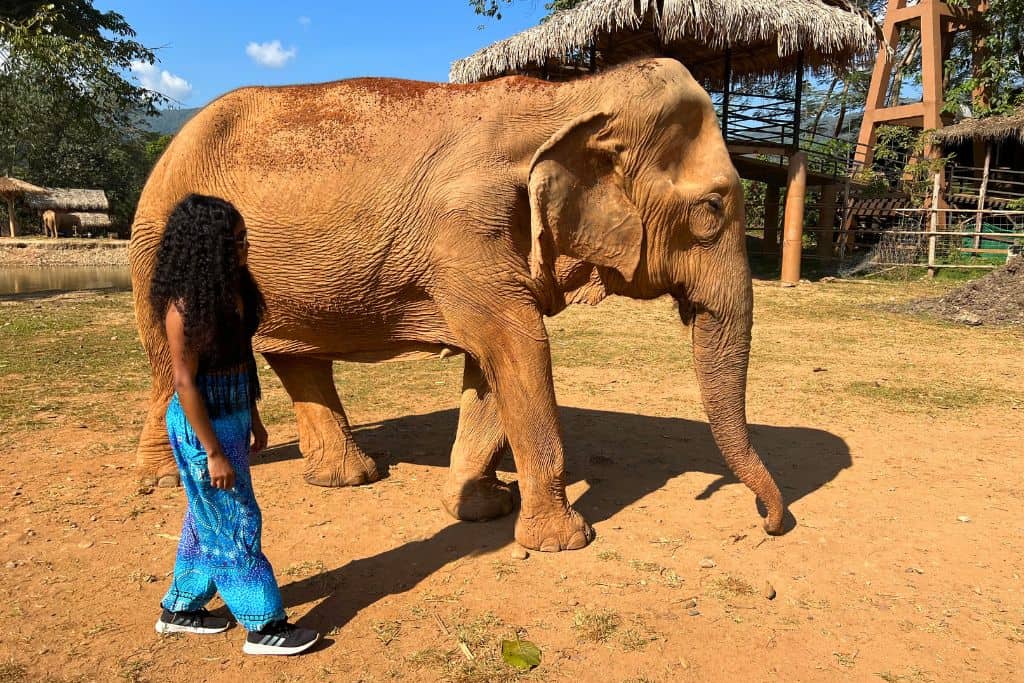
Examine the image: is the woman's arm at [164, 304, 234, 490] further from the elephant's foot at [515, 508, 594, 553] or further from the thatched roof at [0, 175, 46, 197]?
the thatched roof at [0, 175, 46, 197]

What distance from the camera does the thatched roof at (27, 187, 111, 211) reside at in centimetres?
3231

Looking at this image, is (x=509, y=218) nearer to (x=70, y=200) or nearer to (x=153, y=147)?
(x=70, y=200)

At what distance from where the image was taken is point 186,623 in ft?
9.68

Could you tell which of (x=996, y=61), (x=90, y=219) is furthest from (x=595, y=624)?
(x=90, y=219)

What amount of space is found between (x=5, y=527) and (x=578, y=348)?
22.1 feet

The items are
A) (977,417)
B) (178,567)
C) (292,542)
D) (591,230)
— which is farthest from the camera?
(977,417)

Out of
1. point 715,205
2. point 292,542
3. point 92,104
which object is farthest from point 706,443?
point 92,104

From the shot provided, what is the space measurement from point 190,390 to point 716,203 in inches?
101

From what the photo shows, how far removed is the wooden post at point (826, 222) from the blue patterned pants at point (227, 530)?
18.9m

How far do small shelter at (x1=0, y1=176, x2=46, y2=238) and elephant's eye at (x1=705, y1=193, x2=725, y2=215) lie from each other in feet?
114

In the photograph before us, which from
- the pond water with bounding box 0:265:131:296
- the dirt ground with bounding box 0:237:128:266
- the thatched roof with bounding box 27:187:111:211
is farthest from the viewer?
the thatched roof with bounding box 27:187:111:211

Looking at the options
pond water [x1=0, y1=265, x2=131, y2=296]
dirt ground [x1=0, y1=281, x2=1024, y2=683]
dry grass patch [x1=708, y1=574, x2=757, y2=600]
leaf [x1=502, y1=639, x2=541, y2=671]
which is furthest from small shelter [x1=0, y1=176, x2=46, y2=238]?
dry grass patch [x1=708, y1=574, x2=757, y2=600]

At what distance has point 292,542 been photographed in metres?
3.87

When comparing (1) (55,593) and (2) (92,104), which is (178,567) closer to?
(1) (55,593)
